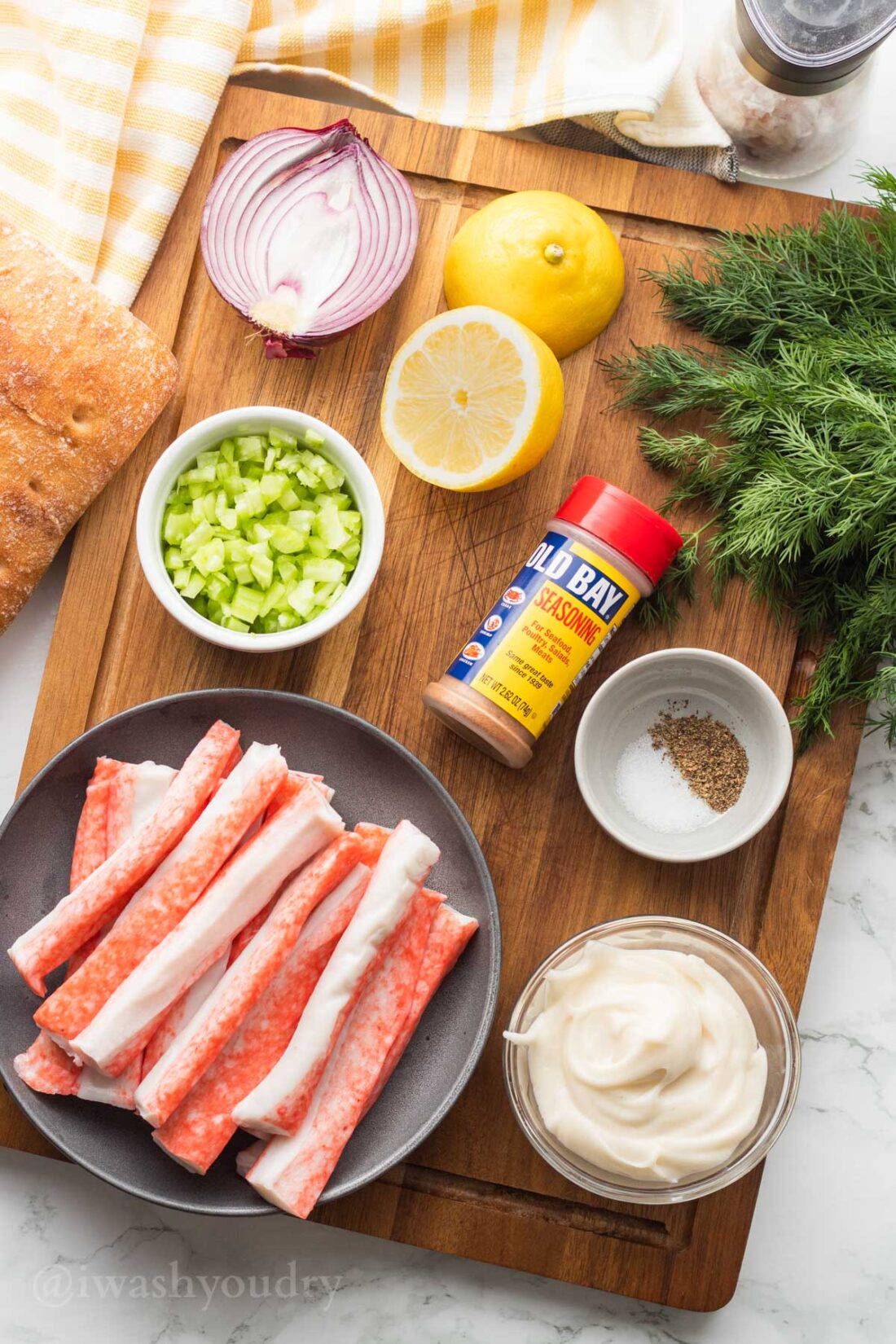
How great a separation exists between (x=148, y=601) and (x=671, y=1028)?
113cm

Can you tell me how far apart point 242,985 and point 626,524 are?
938mm

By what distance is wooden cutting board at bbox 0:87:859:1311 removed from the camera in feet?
6.07

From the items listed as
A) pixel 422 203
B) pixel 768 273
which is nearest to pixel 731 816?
pixel 768 273

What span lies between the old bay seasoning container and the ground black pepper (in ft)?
0.77

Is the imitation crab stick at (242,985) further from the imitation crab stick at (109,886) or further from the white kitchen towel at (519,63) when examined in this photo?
the white kitchen towel at (519,63)

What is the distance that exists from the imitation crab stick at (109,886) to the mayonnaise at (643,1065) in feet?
2.02

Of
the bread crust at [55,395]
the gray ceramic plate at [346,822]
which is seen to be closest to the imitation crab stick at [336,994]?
the gray ceramic plate at [346,822]

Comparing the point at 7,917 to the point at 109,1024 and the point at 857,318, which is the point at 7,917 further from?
the point at 857,318

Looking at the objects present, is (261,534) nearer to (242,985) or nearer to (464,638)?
(464,638)

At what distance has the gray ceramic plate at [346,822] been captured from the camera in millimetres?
1701

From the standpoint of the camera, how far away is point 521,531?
1.92 meters

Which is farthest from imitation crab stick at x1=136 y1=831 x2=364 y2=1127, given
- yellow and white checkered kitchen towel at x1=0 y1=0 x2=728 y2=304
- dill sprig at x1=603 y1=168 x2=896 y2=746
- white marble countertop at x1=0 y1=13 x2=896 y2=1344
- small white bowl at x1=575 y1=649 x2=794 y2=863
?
yellow and white checkered kitchen towel at x1=0 y1=0 x2=728 y2=304

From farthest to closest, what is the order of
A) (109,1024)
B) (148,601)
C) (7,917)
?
(148,601)
(7,917)
(109,1024)

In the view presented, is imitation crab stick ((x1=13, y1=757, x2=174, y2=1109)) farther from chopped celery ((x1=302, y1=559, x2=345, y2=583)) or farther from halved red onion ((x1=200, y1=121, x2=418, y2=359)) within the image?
halved red onion ((x1=200, y1=121, x2=418, y2=359))
